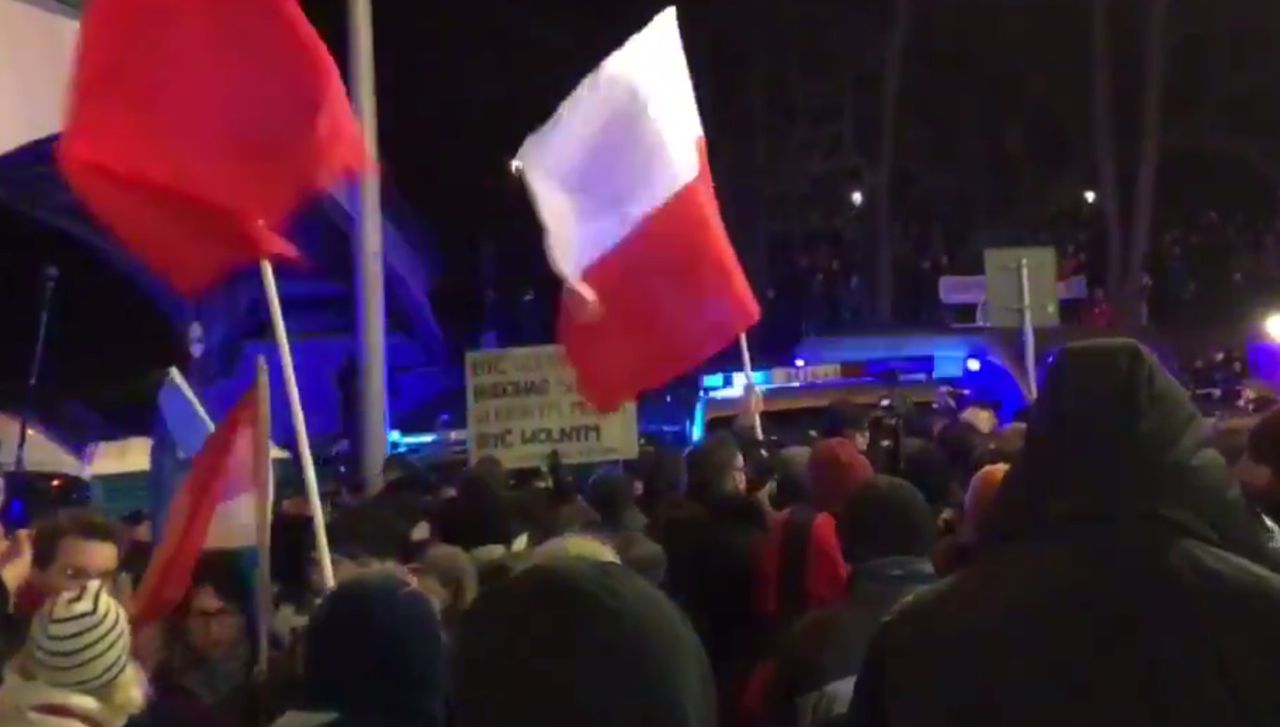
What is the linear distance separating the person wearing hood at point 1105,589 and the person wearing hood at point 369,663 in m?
0.85

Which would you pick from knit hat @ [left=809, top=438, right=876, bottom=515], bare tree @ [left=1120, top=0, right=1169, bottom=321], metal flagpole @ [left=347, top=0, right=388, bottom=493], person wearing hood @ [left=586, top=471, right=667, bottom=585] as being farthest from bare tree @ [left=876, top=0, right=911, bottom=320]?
knit hat @ [left=809, top=438, right=876, bottom=515]

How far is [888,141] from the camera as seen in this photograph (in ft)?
90.2

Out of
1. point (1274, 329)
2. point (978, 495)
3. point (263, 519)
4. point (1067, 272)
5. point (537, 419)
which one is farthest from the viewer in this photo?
point (1067, 272)

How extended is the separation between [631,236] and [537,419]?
201 cm

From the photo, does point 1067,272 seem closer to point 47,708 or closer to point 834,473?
point 834,473

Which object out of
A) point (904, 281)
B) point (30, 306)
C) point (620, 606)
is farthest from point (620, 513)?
point (904, 281)

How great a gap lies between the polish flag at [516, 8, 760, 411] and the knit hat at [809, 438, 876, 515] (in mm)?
1111

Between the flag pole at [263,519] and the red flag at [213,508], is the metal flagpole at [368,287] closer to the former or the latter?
the red flag at [213,508]

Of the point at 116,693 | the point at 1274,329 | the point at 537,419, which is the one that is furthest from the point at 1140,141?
the point at 116,693

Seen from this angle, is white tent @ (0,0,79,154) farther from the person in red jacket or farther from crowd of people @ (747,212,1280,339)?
the person in red jacket

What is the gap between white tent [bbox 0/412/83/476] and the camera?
50.2 feet

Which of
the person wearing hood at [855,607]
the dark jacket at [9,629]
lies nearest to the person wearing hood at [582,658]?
the person wearing hood at [855,607]

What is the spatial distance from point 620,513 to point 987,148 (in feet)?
70.1

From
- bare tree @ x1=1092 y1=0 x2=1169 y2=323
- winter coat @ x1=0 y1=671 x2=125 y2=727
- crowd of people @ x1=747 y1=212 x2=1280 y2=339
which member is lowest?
winter coat @ x1=0 y1=671 x2=125 y2=727
